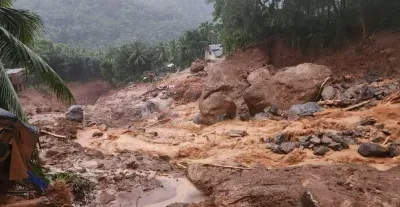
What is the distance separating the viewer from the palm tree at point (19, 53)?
6500 millimetres

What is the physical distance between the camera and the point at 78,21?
6962cm

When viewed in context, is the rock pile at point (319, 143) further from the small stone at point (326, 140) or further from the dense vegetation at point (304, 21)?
the dense vegetation at point (304, 21)

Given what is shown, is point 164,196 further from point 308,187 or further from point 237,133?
point 237,133

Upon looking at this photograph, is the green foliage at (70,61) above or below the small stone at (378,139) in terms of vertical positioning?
above

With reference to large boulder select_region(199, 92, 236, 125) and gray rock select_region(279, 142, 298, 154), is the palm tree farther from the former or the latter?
large boulder select_region(199, 92, 236, 125)

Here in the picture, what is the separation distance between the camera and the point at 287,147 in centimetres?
1022

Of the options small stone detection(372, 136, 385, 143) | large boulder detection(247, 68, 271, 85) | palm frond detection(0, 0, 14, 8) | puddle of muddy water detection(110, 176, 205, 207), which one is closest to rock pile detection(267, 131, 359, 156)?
small stone detection(372, 136, 385, 143)

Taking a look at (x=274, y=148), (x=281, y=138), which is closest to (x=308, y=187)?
(x=274, y=148)

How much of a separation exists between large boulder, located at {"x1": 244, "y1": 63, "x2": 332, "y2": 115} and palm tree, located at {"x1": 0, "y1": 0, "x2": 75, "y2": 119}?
883 cm

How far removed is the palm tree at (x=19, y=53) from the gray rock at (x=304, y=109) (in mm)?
8458

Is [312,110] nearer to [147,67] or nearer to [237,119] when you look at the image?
[237,119]

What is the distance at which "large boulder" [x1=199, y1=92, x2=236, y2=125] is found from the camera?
14.8m

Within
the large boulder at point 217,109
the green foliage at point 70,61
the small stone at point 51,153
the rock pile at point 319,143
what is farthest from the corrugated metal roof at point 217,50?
the rock pile at point 319,143

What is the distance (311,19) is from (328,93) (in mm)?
7271
